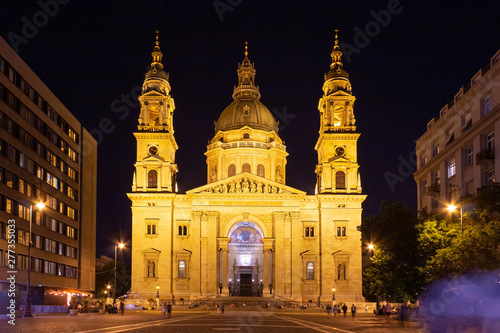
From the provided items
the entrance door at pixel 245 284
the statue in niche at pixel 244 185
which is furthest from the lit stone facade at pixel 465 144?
the entrance door at pixel 245 284

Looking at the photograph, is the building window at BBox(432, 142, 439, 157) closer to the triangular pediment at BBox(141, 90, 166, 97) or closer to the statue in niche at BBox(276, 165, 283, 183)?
the triangular pediment at BBox(141, 90, 166, 97)

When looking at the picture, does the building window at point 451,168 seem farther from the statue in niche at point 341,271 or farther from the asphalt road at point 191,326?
the statue in niche at point 341,271

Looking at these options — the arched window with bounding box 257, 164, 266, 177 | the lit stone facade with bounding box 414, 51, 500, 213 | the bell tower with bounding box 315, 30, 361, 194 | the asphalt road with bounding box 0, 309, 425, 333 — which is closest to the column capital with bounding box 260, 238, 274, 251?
the bell tower with bounding box 315, 30, 361, 194

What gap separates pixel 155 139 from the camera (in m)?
91.9

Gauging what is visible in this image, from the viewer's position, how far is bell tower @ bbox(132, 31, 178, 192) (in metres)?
90.9

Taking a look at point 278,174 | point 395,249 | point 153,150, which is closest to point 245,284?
point 278,174

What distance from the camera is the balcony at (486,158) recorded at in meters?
41.3

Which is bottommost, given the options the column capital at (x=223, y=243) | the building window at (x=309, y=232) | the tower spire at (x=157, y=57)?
the column capital at (x=223, y=243)

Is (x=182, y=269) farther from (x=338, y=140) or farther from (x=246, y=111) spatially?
(x=246, y=111)

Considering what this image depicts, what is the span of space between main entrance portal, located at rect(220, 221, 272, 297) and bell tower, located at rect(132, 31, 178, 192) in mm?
13223

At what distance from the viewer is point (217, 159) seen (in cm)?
10931

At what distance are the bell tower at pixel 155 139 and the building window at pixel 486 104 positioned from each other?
53.2m

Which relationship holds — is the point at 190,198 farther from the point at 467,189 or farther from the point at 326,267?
the point at 467,189

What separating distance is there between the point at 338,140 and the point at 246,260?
2354 centimetres
